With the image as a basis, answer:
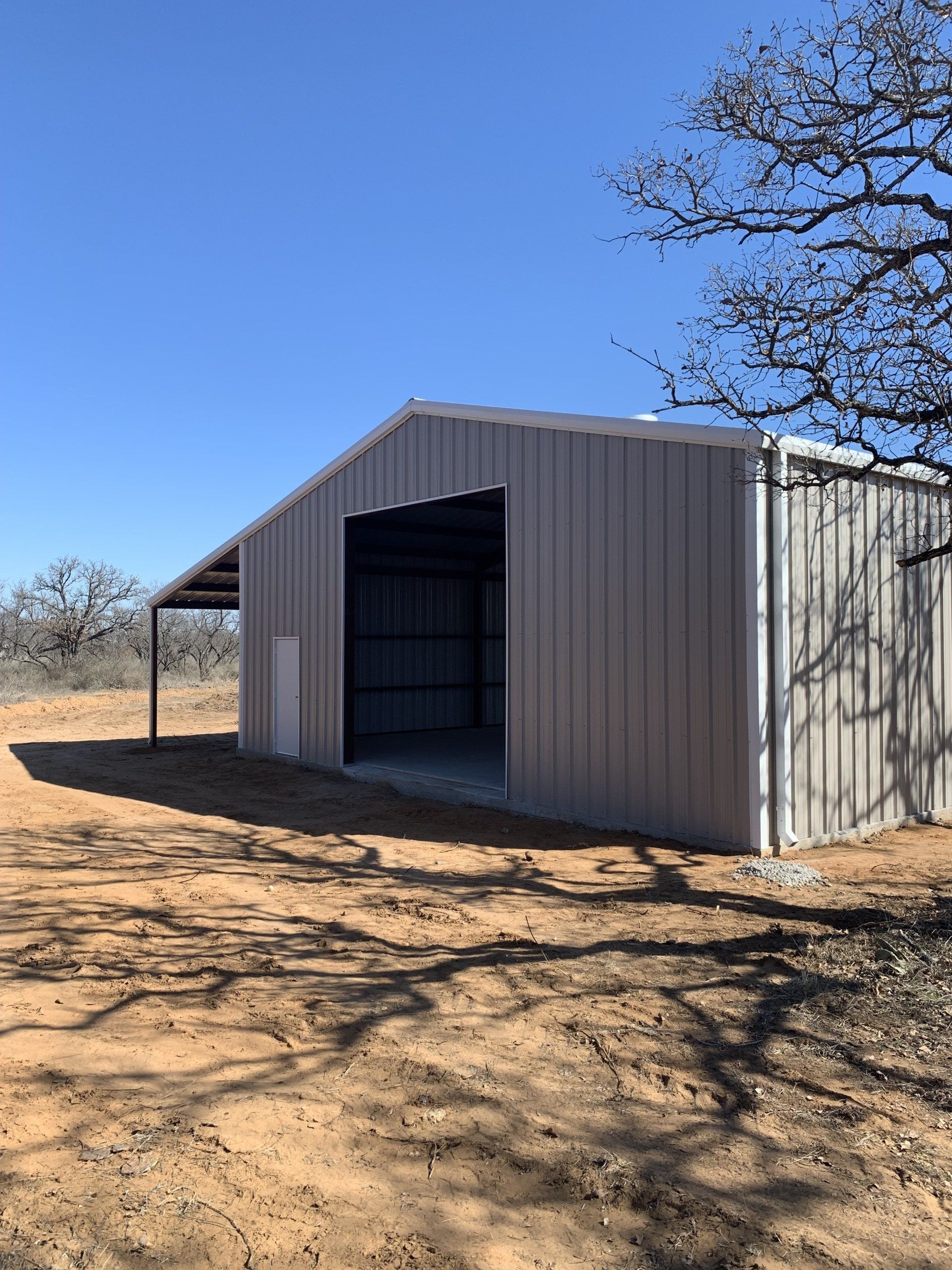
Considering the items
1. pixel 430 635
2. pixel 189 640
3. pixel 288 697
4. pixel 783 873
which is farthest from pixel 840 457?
pixel 189 640

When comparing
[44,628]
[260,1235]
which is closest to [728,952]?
Result: [260,1235]

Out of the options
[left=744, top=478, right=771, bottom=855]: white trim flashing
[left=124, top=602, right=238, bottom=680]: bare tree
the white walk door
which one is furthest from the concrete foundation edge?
[left=124, top=602, right=238, bottom=680]: bare tree

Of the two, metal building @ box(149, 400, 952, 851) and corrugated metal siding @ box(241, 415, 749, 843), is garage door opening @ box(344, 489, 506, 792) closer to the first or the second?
metal building @ box(149, 400, 952, 851)

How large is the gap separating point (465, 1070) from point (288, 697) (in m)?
12.0

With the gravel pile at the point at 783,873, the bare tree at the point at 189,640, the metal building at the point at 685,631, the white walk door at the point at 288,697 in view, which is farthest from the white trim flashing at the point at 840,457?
the bare tree at the point at 189,640

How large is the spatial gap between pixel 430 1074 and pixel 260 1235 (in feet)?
4.26

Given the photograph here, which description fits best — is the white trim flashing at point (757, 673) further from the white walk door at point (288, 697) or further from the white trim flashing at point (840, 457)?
the white walk door at point (288, 697)

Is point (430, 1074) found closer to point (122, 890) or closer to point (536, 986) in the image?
point (536, 986)

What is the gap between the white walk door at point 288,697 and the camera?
15367 millimetres

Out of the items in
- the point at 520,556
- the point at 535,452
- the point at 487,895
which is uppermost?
the point at 535,452

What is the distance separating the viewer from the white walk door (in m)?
15.4

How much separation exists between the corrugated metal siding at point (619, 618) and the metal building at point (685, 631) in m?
0.02

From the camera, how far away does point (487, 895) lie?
7.34 m

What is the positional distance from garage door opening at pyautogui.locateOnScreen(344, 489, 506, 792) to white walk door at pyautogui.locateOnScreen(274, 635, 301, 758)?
1095 millimetres
